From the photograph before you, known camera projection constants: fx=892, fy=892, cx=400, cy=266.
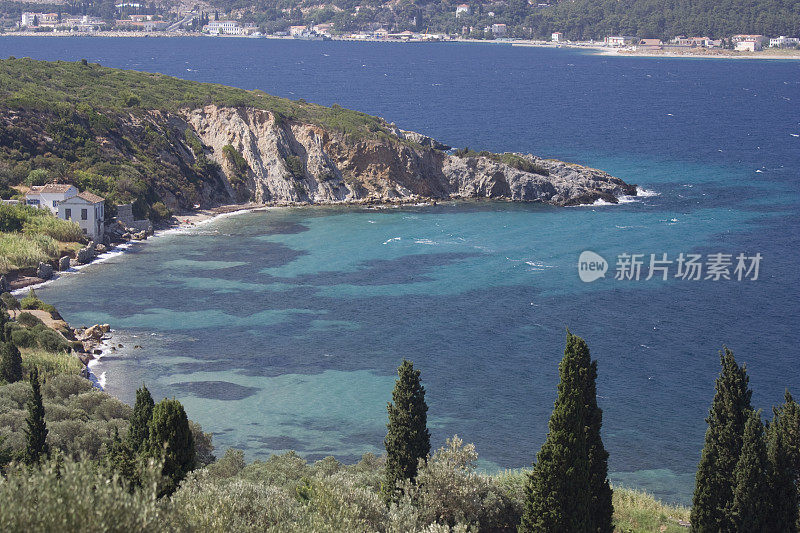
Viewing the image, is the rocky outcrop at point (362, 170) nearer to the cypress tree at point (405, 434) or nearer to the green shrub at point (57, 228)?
the green shrub at point (57, 228)

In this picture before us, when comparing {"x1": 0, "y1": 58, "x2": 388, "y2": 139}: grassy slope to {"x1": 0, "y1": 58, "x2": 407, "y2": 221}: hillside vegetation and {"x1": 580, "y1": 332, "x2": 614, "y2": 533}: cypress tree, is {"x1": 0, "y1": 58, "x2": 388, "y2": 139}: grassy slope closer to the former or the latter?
{"x1": 0, "y1": 58, "x2": 407, "y2": 221}: hillside vegetation

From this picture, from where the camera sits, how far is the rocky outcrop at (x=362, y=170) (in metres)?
87.5

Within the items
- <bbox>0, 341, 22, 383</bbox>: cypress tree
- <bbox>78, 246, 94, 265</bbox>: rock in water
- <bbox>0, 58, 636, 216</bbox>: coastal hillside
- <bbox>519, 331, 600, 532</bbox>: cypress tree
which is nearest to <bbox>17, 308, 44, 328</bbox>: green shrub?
<bbox>0, 341, 22, 383</bbox>: cypress tree

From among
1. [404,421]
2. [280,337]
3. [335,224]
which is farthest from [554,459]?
[335,224]

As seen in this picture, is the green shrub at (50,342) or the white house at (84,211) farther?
the white house at (84,211)

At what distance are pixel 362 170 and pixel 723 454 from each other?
68553 mm

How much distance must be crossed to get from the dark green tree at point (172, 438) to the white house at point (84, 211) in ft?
152

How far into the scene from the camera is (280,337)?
167ft

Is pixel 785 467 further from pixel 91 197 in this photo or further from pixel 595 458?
pixel 91 197

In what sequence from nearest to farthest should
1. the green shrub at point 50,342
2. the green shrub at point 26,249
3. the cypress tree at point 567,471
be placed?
the cypress tree at point 567,471, the green shrub at point 50,342, the green shrub at point 26,249

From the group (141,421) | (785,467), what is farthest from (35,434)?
(785,467)

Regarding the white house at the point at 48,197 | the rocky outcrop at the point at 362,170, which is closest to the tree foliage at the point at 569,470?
the white house at the point at 48,197

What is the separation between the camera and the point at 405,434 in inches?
1045

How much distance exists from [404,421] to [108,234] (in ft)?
162
